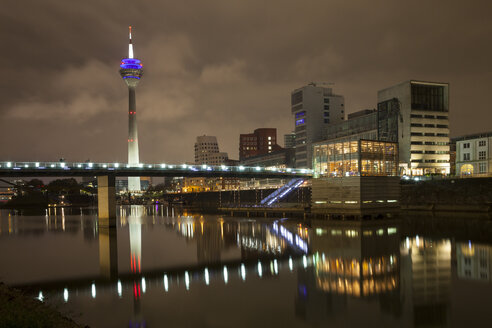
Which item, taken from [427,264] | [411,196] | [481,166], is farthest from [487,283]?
[481,166]

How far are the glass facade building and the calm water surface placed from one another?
23211 millimetres

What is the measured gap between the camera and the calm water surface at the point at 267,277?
2233cm

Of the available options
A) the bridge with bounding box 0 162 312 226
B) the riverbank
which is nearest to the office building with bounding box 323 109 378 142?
the bridge with bounding box 0 162 312 226

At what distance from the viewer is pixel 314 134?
155 m

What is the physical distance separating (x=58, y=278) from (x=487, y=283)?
33328 mm

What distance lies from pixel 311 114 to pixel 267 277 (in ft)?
422

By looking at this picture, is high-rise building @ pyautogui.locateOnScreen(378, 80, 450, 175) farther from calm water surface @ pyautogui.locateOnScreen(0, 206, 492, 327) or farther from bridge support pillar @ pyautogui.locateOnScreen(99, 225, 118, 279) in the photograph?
bridge support pillar @ pyautogui.locateOnScreen(99, 225, 118, 279)

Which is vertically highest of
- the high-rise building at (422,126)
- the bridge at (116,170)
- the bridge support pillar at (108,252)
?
the high-rise building at (422,126)

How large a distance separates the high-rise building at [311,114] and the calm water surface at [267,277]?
98520 mm

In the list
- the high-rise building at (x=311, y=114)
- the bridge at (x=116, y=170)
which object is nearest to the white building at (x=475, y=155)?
the bridge at (x=116, y=170)

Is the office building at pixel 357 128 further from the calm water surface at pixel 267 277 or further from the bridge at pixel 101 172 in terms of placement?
the calm water surface at pixel 267 277

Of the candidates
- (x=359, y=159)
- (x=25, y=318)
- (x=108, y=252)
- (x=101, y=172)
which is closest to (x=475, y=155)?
(x=359, y=159)

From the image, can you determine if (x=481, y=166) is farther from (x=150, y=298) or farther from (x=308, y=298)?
(x=150, y=298)

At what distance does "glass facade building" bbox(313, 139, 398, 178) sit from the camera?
79344 millimetres
